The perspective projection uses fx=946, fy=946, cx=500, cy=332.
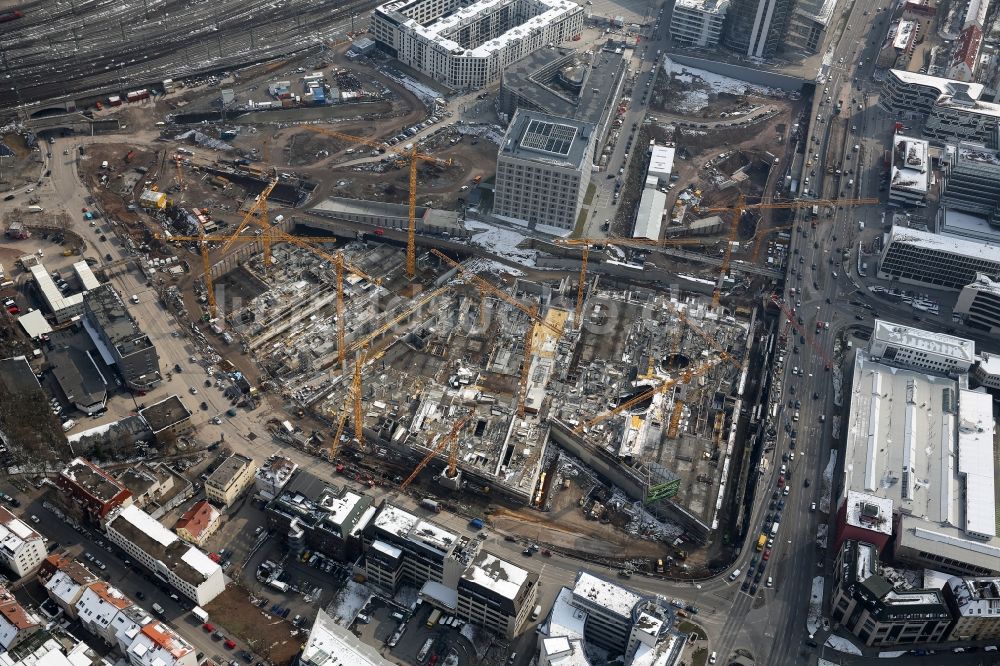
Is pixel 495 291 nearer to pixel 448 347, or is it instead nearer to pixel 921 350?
pixel 448 347

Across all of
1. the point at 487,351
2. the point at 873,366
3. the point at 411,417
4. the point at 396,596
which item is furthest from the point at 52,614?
the point at 873,366

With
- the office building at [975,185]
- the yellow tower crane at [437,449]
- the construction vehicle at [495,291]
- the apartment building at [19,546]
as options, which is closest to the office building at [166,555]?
the apartment building at [19,546]

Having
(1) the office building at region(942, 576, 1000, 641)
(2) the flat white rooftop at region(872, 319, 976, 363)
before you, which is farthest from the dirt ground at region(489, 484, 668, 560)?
(2) the flat white rooftop at region(872, 319, 976, 363)

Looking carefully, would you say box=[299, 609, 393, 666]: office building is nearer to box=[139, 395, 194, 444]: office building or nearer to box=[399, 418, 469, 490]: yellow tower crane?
box=[399, 418, 469, 490]: yellow tower crane

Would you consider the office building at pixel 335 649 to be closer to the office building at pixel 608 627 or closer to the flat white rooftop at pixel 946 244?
the office building at pixel 608 627

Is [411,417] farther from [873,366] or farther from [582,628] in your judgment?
[873,366]

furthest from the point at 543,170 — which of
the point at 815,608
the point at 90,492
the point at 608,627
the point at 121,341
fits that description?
the point at 90,492

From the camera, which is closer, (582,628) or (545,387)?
(582,628)
